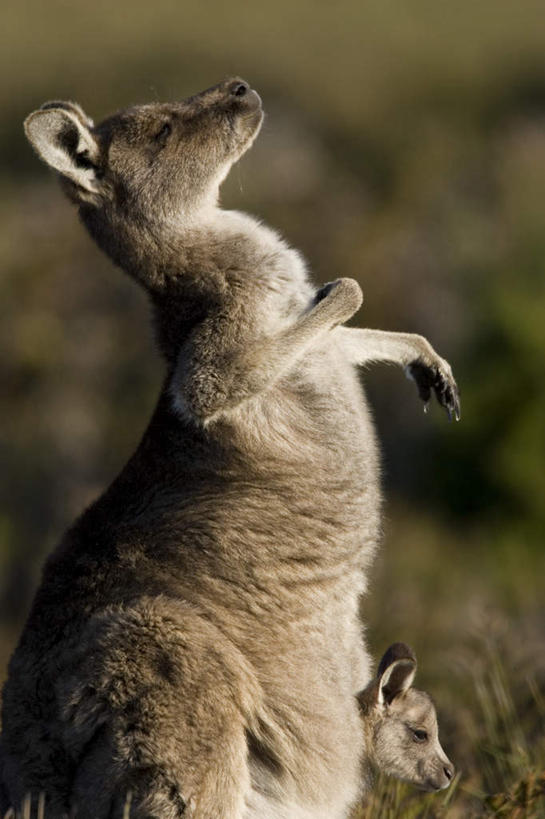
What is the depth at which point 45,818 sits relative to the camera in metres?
5.10

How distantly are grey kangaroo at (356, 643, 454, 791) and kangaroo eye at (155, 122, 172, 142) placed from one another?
8.17ft

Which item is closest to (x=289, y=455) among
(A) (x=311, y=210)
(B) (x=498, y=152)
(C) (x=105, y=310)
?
(C) (x=105, y=310)

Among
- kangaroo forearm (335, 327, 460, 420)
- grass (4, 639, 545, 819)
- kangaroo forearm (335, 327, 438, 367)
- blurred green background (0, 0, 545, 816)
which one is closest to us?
grass (4, 639, 545, 819)

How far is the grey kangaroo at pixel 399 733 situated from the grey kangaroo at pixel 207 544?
0.44 ft

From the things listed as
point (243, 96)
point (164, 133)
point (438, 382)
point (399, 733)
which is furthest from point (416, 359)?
point (399, 733)

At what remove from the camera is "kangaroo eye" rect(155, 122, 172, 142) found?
6.34 meters

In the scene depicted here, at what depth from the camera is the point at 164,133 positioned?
6.35 m

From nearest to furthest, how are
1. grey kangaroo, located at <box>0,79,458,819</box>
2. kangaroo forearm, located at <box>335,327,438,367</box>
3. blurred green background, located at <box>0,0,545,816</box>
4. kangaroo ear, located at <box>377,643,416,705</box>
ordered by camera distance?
1. grey kangaroo, located at <box>0,79,458,819</box>
2. kangaroo ear, located at <box>377,643,416,705</box>
3. kangaroo forearm, located at <box>335,327,438,367</box>
4. blurred green background, located at <box>0,0,545,816</box>

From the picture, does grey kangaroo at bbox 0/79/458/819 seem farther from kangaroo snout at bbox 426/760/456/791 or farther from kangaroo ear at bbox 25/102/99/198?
kangaroo snout at bbox 426/760/456/791

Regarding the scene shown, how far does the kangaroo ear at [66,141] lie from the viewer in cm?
601

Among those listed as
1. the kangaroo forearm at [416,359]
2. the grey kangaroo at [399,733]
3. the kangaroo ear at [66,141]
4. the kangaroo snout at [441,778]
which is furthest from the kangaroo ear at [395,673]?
the kangaroo ear at [66,141]

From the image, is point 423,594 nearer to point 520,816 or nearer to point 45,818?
point 520,816

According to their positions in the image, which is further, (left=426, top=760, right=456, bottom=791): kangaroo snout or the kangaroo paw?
the kangaroo paw

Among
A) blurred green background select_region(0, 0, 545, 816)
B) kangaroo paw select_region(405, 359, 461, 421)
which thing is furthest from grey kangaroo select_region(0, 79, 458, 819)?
blurred green background select_region(0, 0, 545, 816)
